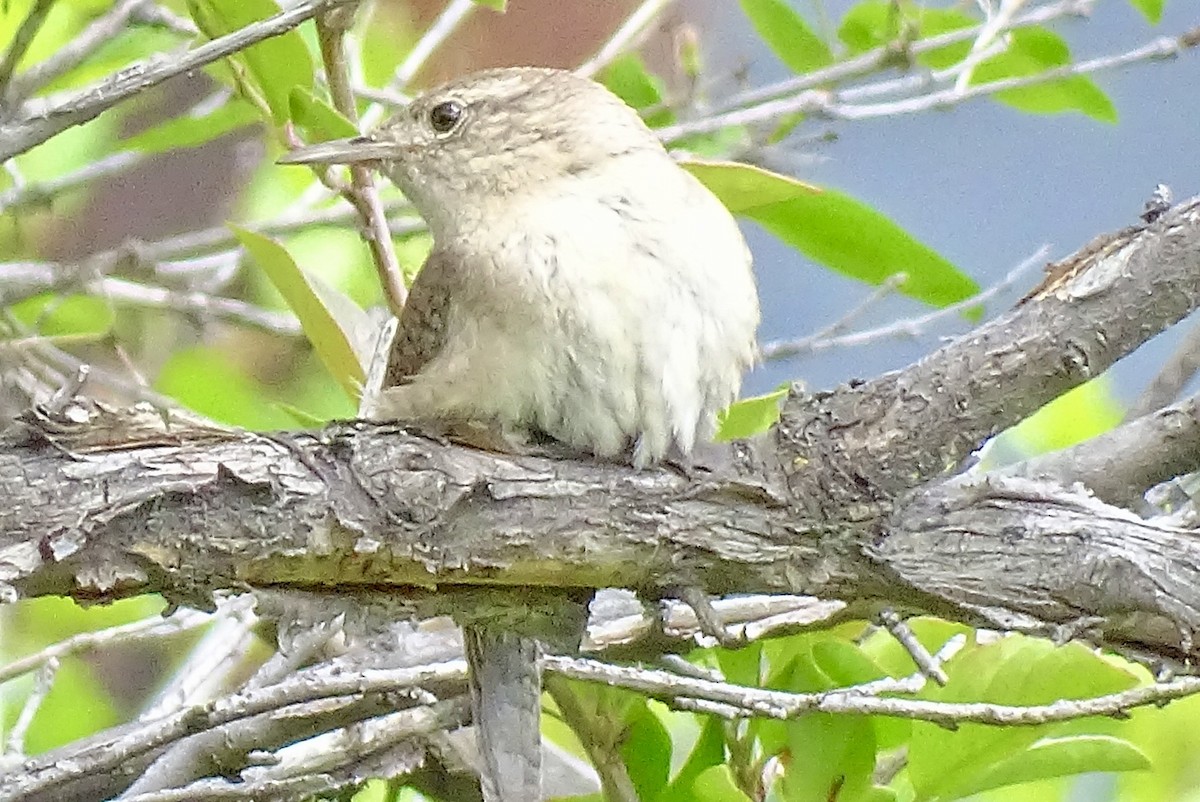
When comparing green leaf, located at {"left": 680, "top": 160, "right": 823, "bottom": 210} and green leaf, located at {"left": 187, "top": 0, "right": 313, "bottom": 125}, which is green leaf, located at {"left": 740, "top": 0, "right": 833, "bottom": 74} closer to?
green leaf, located at {"left": 680, "top": 160, "right": 823, "bottom": 210}

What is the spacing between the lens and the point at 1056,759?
1.31m

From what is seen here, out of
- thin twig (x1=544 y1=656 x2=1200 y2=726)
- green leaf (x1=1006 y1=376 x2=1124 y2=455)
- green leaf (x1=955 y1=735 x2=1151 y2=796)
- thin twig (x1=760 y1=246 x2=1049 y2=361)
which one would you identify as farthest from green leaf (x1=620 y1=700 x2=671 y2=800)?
green leaf (x1=1006 y1=376 x2=1124 y2=455)

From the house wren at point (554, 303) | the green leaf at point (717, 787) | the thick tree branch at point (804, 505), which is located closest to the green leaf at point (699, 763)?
the green leaf at point (717, 787)

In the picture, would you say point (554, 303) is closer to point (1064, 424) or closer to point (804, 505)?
point (804, 505)

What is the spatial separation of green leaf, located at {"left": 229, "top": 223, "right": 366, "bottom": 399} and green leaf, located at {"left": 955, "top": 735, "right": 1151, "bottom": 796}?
0.74 meters

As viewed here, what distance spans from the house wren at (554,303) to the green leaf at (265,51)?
0.09m

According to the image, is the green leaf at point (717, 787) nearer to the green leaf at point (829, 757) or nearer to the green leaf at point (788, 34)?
the green leaf at point (829, 757)

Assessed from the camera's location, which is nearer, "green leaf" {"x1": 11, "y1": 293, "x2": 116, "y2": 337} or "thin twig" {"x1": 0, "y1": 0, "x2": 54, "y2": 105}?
"thin twig" {"x1": 0, "y1": 0, "x2": 54, "y2": 105}

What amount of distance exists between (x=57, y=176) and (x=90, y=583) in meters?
1.54

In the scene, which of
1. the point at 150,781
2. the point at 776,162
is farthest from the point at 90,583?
the point at 776,162

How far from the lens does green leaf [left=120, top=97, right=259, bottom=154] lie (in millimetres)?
1938

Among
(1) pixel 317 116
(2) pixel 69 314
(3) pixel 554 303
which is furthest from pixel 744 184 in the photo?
(2) pixel 69 314

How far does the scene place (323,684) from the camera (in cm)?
117

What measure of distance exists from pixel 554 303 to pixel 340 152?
30cm
